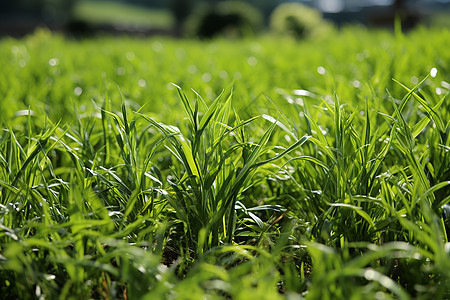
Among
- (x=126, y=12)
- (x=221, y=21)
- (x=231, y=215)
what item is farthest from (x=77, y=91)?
(x=126, y=12)

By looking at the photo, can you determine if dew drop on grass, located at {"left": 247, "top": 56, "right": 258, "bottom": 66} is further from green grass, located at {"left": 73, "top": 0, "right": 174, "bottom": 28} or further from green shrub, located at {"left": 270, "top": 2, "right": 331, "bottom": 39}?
green grass, located at {"left": 73, "top": 0, "right": 174, "bottom": 28}

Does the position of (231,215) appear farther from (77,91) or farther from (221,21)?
(221,21)

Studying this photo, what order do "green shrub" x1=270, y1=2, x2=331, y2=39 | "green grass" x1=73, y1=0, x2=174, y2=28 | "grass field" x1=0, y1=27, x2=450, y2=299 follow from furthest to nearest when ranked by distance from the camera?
"green grass" x1=73, y1=0, x2=174, y2=28 → "green shrub" x1=270, y1=2, x2=331, y2=39 → "grass field" x1=0, y1=27, x2=450, y2=299

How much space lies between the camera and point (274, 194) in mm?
1396

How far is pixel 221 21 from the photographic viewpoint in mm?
15945

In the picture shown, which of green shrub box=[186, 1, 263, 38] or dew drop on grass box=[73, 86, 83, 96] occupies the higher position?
dew drop on grass box=[73, 86, 83, 96]

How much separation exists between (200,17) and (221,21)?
90 cm

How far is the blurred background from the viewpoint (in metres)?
13.7

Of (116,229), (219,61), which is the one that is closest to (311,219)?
(116,229)

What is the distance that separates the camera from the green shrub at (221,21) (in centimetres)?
1586

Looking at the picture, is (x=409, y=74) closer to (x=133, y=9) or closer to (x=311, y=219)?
(x=311, y=219)

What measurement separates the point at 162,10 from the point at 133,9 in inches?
177

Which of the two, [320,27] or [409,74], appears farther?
[320,27]

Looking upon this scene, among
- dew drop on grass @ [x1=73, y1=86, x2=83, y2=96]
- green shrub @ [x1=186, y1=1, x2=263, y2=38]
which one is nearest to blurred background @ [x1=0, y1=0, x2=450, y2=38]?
green shrub @ [x1=186, y1=1, x2=263, y2=38]
